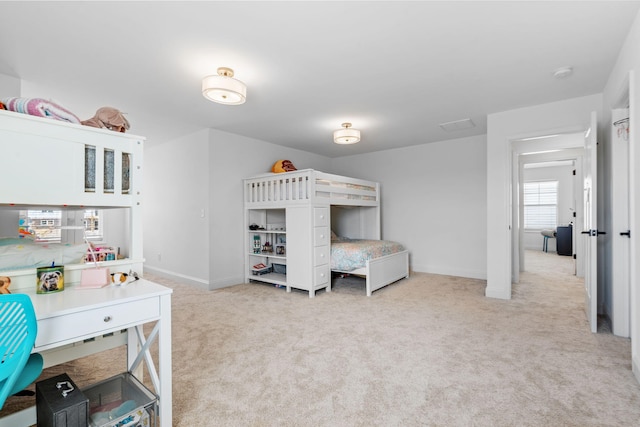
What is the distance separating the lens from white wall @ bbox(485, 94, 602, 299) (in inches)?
137

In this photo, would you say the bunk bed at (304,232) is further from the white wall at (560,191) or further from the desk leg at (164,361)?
the white wall at (560,191)

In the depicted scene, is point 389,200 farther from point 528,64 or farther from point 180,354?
point 180,354

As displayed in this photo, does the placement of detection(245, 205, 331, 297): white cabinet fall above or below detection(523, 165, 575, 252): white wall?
below

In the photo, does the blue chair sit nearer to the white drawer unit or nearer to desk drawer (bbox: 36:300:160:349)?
desk drawer (bbox: 36:300:160:349)

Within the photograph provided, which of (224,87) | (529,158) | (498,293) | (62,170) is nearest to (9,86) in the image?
(224,87)

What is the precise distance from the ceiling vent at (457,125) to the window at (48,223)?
169 inches

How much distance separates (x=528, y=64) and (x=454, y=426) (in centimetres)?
277

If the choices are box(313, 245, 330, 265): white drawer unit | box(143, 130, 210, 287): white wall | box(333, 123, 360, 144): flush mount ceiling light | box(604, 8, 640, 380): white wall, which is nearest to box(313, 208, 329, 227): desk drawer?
box(313, 245, 330, 265): white drawer unit

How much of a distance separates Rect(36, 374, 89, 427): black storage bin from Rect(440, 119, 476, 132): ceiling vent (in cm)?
451

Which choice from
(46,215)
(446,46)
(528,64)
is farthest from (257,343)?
(46,215)

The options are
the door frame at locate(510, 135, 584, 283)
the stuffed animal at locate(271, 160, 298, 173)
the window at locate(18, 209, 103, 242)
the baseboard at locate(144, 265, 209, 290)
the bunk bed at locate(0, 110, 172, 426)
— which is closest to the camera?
the bunk bed at locate(0, 110, 172, 426)

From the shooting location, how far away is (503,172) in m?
3.65

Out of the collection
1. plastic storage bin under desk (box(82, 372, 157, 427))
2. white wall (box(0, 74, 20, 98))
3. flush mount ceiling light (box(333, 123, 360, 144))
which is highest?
white wall (box(0, 74, 20, 98))

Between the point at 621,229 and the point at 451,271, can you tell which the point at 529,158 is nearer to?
the point at 451,271
